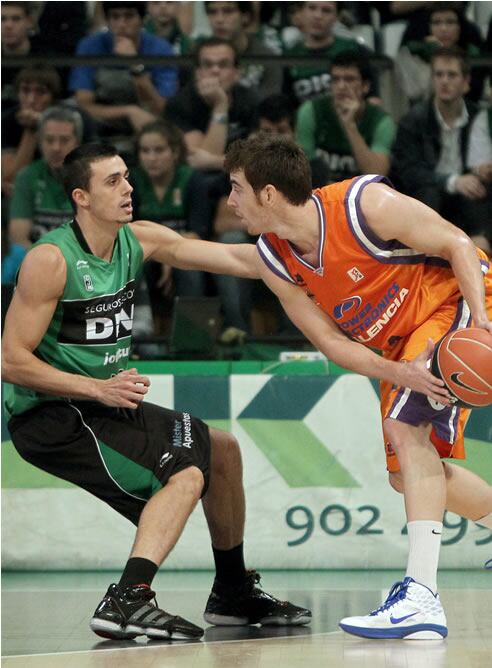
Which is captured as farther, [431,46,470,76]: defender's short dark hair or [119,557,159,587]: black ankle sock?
[431,46,470,76]: defender's short dark hair

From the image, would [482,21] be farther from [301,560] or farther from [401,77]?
[301,560]

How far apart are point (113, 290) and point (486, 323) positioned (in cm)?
147

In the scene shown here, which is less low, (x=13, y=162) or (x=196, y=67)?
(x=196, y=67)

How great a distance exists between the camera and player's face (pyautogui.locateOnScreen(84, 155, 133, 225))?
444cm

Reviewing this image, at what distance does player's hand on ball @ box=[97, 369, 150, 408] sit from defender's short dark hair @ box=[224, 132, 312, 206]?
0.82 metres

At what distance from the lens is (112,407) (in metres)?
4.43

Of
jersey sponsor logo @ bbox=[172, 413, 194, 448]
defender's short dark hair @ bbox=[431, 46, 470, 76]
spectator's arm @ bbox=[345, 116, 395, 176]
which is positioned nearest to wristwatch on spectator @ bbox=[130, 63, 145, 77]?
spectator's arm @ bbox=[345, 116, 395, 176]

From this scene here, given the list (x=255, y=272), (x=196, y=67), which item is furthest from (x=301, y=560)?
(x=196, y=67)

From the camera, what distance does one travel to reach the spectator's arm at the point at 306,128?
25.7 feet

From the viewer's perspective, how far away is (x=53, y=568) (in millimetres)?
5906

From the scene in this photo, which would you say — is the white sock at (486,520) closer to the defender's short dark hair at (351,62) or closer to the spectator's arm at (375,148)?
the spectator's arm at (375,148)

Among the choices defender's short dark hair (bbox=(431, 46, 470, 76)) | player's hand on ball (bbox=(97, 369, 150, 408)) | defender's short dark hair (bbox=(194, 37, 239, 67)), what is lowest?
player's hand on ball (bbox=(97, 369, 150, 408))

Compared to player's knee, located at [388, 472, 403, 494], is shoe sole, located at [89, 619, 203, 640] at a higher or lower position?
lower

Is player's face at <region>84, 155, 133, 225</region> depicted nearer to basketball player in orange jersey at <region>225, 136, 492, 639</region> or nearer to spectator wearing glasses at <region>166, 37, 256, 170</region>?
basketball player in orange jersey at <region>225, 136, 492, 639</region>
